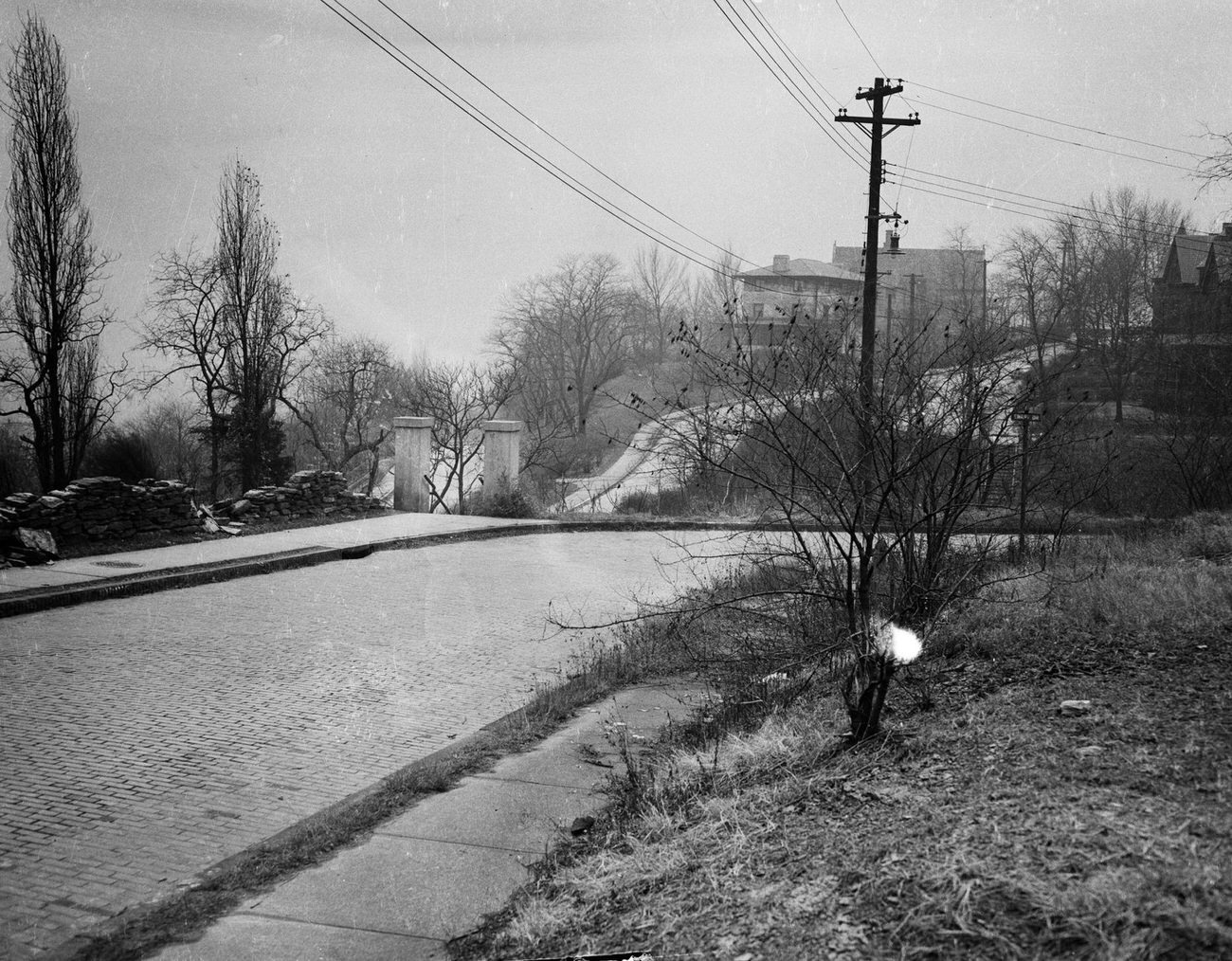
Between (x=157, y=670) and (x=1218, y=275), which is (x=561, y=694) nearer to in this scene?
(x=157, y=670)

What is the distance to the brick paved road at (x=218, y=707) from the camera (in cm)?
468

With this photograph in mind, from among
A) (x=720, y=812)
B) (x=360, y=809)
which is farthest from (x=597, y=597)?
(x=720, y=812)

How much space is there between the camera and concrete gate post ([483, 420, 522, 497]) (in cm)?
2386

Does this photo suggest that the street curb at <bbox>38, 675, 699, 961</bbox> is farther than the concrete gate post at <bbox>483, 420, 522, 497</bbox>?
No

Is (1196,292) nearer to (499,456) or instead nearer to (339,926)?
(499,456)

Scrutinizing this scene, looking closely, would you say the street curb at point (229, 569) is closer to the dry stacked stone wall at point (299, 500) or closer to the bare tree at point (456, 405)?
the dry stacked stone wall at point (299, 500)

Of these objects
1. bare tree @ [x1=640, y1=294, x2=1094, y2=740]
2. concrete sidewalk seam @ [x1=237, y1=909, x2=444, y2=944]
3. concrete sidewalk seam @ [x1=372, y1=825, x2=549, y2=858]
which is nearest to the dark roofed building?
bare tree @ [x1=640, y1=294, x2=1094, y2=740]

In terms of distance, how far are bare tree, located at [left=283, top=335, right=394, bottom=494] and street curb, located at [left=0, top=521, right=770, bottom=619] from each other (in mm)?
20783

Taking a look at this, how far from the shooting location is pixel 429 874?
4.22m

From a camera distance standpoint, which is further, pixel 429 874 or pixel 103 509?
pixel 103 509

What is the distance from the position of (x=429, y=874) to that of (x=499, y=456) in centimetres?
1998

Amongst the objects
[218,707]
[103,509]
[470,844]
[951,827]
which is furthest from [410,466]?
[951,827]

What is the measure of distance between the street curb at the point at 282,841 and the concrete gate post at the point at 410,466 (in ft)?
56.0

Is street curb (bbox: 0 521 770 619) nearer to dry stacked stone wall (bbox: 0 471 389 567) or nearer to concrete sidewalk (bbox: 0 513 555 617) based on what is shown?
concrete sidewalk (bbox: 0 513 555 617)
